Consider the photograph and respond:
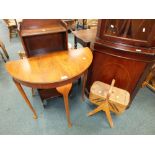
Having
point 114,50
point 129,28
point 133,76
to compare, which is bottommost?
point 133,76

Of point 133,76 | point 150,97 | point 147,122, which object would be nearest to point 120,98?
point 133,76

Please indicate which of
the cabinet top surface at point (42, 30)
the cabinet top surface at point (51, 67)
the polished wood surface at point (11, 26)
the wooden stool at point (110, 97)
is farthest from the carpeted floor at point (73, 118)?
the polished wood surface at point (11, 26)

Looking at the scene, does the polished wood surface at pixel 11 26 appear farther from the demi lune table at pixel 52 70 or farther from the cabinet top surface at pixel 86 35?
the demi lune table at pixel 52 70

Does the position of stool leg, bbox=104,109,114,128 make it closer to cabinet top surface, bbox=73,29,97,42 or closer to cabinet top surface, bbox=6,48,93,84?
cabinet top surface, bbox=6,48,93,84

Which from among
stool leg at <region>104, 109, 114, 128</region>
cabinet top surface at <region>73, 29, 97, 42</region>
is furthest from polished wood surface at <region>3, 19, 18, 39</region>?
stool leg at <region>104, 109, 114, 128</region>

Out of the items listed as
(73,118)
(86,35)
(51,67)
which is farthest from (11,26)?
(73,118)

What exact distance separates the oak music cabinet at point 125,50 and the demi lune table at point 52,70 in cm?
23

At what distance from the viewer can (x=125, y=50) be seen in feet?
3.97

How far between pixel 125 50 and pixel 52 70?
2.53 feet

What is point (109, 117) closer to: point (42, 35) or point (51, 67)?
point (51, 67)
